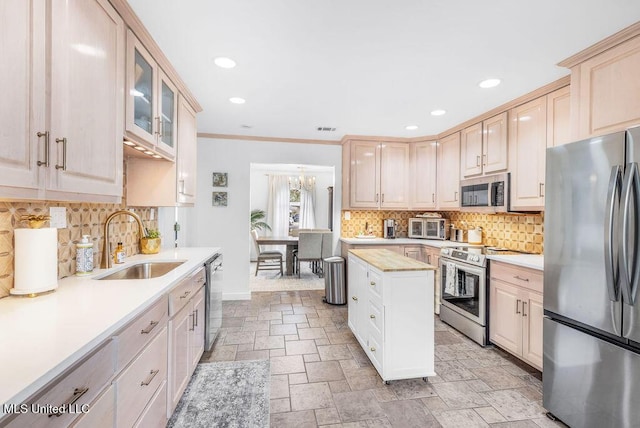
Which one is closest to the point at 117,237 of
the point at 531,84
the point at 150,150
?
the point at 150,150

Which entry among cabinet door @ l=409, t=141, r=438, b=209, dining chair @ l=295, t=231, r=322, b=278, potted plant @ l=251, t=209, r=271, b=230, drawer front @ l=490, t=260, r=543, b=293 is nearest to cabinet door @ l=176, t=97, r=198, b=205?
dining chair @ l=295, t=231, r=322, b=278

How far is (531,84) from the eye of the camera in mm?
2623

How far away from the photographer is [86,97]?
52.6 inches

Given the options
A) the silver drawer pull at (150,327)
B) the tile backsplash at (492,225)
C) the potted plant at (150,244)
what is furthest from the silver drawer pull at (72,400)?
the tile backsplash at (492,225)

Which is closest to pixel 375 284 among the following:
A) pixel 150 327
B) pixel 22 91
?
pixel 150 327

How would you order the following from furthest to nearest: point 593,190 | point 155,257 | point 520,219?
point 520,219, point 155,257, point 593,190

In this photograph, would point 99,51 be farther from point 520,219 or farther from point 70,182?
Result: point 520,219

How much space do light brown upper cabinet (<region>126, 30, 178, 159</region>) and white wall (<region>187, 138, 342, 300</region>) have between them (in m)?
1.89

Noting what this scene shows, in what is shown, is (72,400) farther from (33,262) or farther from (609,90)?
(609,90)

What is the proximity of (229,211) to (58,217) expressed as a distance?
2.77 m

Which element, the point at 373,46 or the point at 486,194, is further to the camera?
the point at 486,194

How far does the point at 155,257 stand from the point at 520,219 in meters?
3.74

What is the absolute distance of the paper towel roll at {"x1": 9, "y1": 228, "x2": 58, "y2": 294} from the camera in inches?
52.6

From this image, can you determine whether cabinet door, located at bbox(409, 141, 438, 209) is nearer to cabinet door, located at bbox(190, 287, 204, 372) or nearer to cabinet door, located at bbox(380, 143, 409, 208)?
cabinet door, located at bbox(380, 143, 409, 208)
